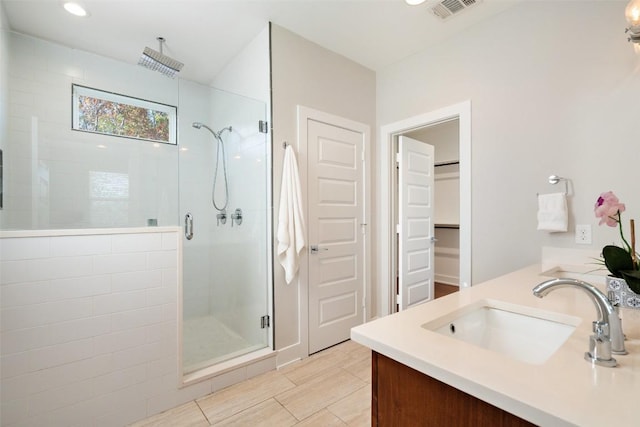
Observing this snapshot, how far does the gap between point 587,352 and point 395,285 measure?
2337mm

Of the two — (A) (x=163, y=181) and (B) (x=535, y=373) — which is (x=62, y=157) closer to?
(A) (x=163, y=181)

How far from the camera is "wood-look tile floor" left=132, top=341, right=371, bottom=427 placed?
5.52ft

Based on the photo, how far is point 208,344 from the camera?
2.28 m

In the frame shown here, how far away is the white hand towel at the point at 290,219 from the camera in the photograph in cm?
225

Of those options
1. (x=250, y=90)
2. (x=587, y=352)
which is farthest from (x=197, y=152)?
(x=587, y=352)

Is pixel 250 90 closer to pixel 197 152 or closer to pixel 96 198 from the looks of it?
pixel 197 152

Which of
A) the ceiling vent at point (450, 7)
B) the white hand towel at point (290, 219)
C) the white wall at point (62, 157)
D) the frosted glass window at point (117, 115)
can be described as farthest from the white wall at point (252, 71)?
the ceiling vent at point (450, 7)

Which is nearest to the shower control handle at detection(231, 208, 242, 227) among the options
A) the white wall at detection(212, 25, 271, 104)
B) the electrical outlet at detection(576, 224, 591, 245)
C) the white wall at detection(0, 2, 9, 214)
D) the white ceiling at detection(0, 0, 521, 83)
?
the white wall at detection(212, 25, 271, 104)

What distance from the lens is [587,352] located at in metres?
0.74

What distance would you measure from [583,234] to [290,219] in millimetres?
1970

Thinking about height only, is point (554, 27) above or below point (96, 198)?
above

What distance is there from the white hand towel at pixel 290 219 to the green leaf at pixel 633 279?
1792 mm

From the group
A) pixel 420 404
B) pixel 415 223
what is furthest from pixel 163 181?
pixel 415 223

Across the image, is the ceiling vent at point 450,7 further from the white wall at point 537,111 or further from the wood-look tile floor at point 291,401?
the wood-look tile floor at point 291,401
